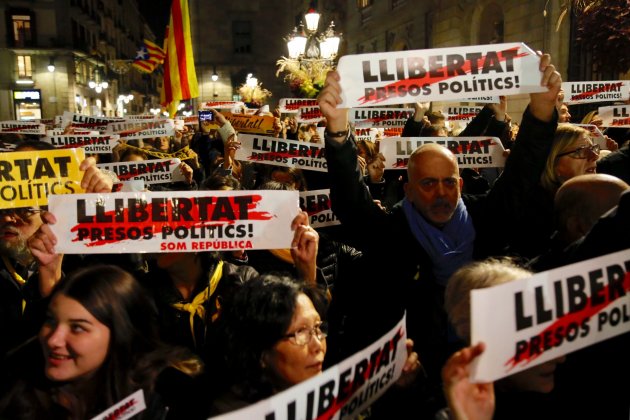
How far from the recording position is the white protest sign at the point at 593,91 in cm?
748

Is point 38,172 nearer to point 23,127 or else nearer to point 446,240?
point 446,240

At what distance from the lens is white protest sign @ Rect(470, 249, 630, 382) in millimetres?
1602

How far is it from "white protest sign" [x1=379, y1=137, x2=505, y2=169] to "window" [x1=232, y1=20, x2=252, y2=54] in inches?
1737

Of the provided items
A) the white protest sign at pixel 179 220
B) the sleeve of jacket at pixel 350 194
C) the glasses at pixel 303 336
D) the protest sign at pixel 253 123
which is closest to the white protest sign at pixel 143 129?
the protest sign at pixel 253 123

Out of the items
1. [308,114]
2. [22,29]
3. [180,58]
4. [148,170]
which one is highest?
[22,29]

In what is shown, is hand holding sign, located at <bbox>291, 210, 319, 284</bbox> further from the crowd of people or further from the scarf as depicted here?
the scarf

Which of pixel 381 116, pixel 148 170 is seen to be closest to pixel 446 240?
pixel 148 170

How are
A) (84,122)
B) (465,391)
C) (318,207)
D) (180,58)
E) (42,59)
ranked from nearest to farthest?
(465,391) → (318,207) → (180,58) → (84,122) → (42,59)

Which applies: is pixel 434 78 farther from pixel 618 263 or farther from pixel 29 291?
pixel 29 291

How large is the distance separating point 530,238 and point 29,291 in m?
2.53

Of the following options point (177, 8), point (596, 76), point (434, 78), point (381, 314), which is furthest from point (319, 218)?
point (596, 76)

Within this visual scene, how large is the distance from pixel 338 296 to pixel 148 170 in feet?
10.6

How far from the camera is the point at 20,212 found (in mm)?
3482

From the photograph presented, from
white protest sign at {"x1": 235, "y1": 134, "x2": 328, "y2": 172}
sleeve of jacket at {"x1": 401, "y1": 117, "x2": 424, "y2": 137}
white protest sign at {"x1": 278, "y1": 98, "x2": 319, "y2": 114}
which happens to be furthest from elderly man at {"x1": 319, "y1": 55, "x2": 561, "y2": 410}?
white protest sign at {"x1": 278, "y1": 98, "x2": 319, "y2": 114}
